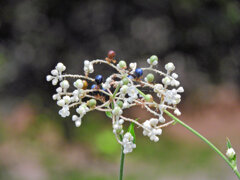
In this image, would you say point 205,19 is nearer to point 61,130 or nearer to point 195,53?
point 195,53

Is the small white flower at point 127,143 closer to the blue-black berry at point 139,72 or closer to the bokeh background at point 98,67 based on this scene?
the blue-black berry at point 139,72

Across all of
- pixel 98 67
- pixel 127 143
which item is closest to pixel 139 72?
pixel 127 143

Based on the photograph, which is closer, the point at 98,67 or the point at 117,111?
the point at 117,111

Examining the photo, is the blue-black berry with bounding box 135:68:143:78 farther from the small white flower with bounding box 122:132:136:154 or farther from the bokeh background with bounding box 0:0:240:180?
the bokeh background with bounding box 0:0:240:180

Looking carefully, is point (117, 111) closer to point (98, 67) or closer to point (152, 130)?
point (152, 130)

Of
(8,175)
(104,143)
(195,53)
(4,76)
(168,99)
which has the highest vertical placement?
(195,53)

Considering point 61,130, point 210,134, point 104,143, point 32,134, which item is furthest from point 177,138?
point 32,134

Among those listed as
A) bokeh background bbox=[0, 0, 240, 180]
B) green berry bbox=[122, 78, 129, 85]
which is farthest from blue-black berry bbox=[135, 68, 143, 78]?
bokeh background bbox=[0, 0, 240, 180]

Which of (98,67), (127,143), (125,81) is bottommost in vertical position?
(127,143)
